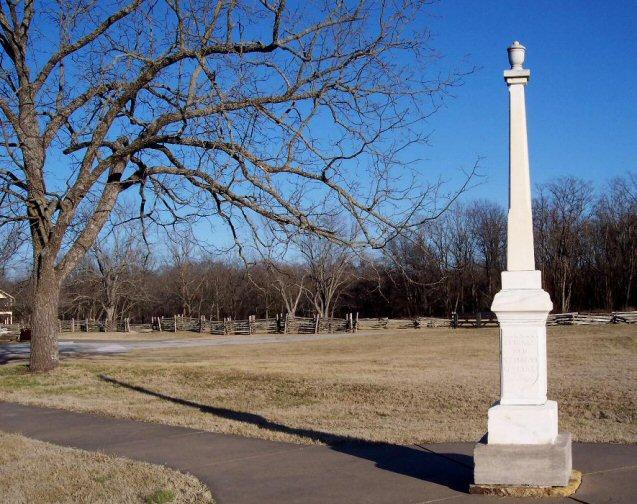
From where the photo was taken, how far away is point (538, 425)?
6.78 m

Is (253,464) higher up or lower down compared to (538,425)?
lower down

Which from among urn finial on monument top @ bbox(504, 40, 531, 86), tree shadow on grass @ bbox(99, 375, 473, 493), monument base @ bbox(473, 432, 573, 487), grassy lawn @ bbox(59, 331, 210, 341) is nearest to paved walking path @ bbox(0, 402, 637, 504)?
tree shadow on grass @ bbox(99, 375, 473, 493)

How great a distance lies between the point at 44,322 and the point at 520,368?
14.4 meters

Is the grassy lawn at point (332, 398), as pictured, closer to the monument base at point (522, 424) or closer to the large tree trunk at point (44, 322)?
the large tree trunk at point (44, 322)


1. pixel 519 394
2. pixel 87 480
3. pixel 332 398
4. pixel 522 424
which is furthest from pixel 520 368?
pixel 332 398

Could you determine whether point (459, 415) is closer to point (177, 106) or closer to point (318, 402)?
point (318, 402)

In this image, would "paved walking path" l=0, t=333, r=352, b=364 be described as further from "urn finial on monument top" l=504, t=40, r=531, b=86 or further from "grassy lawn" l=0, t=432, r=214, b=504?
"urn finial on monument top" l=504, t=40, r=531, b=86

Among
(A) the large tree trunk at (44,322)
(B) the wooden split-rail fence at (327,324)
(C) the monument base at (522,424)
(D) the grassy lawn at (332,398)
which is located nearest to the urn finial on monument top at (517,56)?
(C) the monument base at (522,424)

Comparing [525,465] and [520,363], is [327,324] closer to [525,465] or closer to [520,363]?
[520,363]

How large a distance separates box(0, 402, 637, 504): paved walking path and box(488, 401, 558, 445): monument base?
502mm

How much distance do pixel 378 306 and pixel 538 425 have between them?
74082 mm

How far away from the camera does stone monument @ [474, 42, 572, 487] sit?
6.54 m

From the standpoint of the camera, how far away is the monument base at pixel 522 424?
6770 millimetres

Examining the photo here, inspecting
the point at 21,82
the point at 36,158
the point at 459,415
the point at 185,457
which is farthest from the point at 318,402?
the point at 21,82
